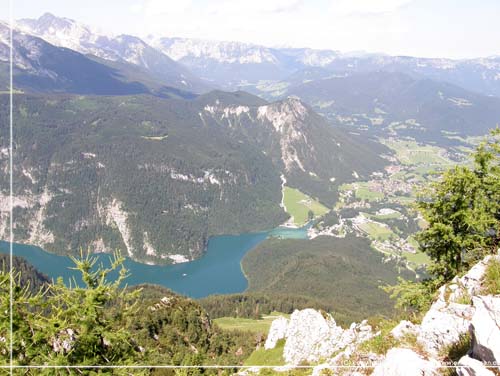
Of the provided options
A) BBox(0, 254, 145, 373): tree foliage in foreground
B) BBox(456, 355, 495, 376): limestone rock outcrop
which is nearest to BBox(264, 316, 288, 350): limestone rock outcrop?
BBox(0, 254, 145, 373): tree foliage in foreground

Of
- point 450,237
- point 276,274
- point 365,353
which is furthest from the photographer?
point 276,274

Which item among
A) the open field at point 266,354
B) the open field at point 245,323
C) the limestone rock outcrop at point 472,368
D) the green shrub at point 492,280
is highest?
the green shrub at point 492,280

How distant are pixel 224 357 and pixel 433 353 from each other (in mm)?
66092

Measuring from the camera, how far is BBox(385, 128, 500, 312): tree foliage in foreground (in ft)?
75.6

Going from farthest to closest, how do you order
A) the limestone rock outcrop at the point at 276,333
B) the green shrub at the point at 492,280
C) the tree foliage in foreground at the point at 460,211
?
the limestone rock outcrop at the point at 276,333
the tree foliage in foreground at the point at 460,211
the green shrub at the point at 492,280

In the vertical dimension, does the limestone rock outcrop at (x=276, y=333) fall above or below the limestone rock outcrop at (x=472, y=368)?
below

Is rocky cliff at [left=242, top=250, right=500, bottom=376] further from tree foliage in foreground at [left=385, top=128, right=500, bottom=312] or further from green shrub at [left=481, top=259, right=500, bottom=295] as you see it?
tree foliage in foreground at [left=385, top=128, right=500, bottom=312]

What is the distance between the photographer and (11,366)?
15.3 metres

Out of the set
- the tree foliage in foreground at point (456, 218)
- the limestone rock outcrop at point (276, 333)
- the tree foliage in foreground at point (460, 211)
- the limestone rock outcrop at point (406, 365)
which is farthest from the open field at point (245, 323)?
the limestone rock outcrop at point (406, 365)

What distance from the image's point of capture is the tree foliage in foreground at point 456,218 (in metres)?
23.0

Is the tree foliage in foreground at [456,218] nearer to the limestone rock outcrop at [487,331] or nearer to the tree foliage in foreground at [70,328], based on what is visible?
the limestone rock outcrop at [487,331]

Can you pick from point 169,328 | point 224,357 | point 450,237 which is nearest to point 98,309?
point 450,237

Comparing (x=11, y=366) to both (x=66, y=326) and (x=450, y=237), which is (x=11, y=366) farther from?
(x=450, y=237)

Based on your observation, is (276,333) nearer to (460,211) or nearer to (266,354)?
(266,354)
